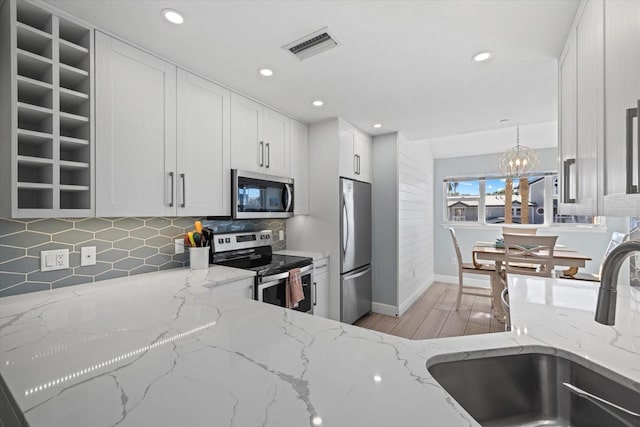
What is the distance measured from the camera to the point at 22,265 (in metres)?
1.58

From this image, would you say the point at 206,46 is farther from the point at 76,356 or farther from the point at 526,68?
the point at 526,68

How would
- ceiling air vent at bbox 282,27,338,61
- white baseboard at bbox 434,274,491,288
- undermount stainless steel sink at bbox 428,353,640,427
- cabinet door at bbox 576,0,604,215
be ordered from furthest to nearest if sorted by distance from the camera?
white baseboard at bbox 434,274,491,288, ceiling air vent at bbox 282,27,338,61, cabinet door at bbox 576,0,604,215, undermount stainless steel sink at bbox 428,353,640,427

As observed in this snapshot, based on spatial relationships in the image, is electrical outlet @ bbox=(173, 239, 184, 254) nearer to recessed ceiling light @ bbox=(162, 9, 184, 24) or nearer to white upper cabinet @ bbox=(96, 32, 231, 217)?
white upper cabinet @ bbox=(96, 32, 231, 217)

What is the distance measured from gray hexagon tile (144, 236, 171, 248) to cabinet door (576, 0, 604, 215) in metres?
2.44

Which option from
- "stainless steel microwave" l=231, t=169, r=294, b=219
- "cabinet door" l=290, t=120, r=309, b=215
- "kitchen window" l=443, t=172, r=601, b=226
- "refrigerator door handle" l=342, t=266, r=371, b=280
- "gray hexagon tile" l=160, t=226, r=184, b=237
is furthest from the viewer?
"kitchen window" l=443, t=172, r=601, b=226

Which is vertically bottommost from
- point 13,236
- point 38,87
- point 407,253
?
point 407,253

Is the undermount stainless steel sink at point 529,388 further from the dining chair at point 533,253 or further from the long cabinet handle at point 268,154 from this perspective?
the dining chair at point 533,253

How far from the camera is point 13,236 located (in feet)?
5.12

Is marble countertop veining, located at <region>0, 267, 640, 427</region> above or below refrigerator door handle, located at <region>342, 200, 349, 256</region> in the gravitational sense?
below

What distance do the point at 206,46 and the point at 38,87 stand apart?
2.90 ft

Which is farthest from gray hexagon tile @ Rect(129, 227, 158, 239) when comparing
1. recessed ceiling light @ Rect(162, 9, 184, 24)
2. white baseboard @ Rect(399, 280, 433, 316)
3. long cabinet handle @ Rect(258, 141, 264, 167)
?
white baseboard @ Rect(399, 280, 433, 316)

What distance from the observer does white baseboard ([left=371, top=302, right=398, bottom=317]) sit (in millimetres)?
3699

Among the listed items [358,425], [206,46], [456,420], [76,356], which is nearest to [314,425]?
[358,425]

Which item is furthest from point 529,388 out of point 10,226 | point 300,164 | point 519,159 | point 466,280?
point 466,280
